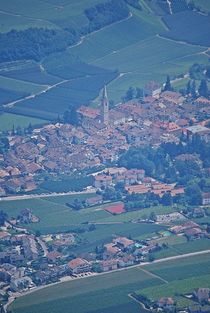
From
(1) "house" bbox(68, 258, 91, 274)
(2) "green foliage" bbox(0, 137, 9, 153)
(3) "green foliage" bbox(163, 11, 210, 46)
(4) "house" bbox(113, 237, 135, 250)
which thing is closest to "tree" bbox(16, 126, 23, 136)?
(2) "green foliage" bbox(0, 137, 9, 153)

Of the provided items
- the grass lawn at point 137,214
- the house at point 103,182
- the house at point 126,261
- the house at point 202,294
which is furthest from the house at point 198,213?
the house at point 202,294

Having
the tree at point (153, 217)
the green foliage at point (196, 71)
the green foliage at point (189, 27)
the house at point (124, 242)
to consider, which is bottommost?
the green foliage at point (189, 27)

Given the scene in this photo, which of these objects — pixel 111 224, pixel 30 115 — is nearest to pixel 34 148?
pixel 30 115

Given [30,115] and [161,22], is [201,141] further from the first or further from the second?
[161,22]

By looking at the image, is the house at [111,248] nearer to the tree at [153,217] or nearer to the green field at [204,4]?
the tree at [153,217]

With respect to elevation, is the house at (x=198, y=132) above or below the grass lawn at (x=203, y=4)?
above

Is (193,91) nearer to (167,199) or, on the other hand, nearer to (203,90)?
(203,90)
